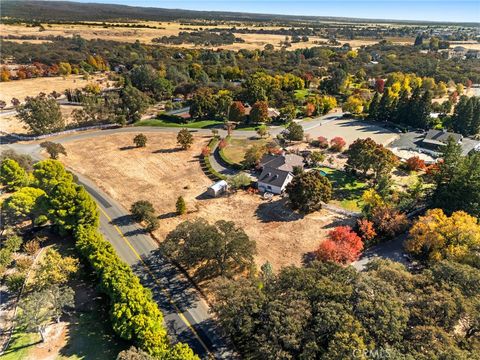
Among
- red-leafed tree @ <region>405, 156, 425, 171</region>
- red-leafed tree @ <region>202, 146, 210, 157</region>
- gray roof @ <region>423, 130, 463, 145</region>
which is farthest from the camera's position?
gray roof @ <region>423, 130, 463, 145</region>

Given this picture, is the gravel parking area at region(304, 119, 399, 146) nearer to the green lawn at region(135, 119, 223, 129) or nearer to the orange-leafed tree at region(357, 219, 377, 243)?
the green lawn at region(135, 119, 223, 129)

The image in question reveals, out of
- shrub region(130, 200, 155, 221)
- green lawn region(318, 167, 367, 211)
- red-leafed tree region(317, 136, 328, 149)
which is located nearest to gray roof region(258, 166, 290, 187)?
green lawn region(318, 167, 367, 211)

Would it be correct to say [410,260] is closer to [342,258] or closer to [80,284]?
[342,258]

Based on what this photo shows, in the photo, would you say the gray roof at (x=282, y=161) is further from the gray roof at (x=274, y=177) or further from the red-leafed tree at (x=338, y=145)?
the red-leafed tree at (x=338, y=145)

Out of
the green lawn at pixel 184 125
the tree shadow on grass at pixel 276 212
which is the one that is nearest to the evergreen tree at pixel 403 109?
the green lawn at pixel 184 125

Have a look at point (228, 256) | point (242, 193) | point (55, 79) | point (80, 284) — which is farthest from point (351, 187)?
point (55, 79)
